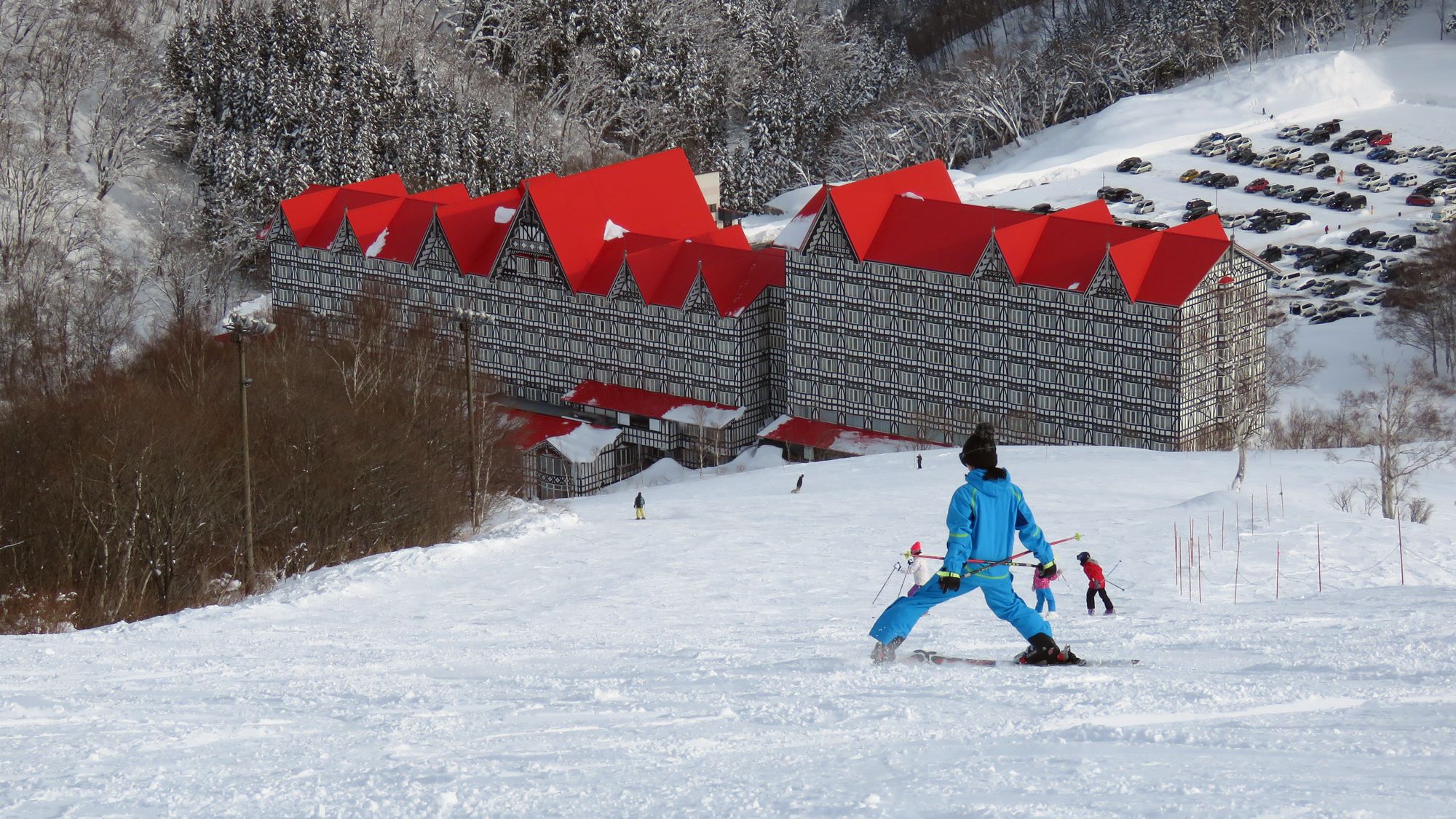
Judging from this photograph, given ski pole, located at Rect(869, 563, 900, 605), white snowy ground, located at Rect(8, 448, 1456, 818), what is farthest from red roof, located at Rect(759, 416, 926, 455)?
white snowy ground, located at Rect(8, 448, 1456, 818)

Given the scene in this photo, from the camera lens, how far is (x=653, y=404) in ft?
204

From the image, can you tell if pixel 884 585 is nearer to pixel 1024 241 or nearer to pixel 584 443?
pixel 1024 241

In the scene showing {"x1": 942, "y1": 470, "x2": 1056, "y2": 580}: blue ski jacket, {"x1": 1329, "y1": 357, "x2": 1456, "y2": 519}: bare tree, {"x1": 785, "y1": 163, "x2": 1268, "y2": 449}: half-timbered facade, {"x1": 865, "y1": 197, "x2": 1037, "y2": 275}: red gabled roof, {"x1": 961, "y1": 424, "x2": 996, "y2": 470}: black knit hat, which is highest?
{"x1": 865, "y1": 197, "x2": 1037, "y2": 275}: red gabled roof

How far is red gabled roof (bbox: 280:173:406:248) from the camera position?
2729 inches

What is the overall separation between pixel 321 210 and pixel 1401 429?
43.3 meters

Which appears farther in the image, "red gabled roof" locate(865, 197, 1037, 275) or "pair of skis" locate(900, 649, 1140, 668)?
"red gabled roof" locate(865, 197, 1037, 275)

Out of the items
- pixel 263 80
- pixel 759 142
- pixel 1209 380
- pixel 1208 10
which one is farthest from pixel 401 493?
pixel 1208 10

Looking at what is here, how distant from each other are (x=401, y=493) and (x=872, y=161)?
6523 centimetres

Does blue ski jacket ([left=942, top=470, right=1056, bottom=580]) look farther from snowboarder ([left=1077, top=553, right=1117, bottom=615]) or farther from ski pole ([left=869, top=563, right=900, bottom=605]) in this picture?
ski pole ([left=869, top=563, right=900, bottom=605])

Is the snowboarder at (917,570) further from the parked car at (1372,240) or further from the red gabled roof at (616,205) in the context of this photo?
the parked car at (1372,240)

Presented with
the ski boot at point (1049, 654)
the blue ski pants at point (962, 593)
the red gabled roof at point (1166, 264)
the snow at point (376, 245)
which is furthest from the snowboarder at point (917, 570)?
the snow at point (376, 245)

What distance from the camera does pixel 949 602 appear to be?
24.4 meters

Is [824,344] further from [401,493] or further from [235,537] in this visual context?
[235,537]

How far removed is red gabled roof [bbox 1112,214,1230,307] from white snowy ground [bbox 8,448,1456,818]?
26.4 m
